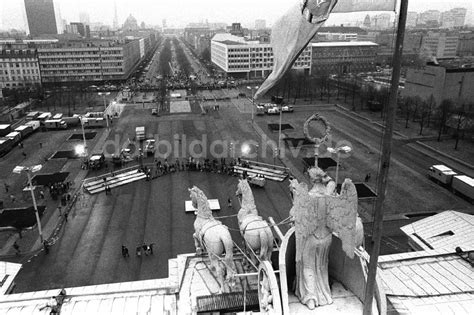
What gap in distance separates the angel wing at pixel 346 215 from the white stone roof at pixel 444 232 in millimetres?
9489

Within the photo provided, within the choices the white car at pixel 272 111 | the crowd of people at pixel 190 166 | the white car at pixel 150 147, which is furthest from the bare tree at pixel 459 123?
the white car at pixel 150 147

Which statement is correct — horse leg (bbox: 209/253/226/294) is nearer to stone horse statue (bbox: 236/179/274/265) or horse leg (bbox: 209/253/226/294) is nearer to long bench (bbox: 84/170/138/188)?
stone horse statue (bbox: 236/179/274/265)

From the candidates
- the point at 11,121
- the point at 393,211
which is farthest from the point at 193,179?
the point at 11,121

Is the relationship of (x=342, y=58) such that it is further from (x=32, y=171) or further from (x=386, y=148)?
(x=386, y=148)

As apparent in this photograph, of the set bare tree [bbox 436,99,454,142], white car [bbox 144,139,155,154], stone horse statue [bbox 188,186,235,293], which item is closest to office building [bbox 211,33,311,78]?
bare tree [bbox 436,99,454,142]

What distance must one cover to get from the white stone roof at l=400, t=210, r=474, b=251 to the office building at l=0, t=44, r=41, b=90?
8500 centimetres

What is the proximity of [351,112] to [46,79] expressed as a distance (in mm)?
71562

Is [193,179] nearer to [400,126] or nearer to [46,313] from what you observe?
[46,313]

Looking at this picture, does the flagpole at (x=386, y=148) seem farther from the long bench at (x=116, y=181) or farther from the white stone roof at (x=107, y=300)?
the long bench at (x=116, y=181)

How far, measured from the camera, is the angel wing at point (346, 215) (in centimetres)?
1089

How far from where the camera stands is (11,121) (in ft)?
193

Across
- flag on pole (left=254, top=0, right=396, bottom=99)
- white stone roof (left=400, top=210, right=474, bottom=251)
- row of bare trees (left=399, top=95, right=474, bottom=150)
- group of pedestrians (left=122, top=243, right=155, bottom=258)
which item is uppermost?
flag on pole (left=254, top=0, right=396, bottom=99)

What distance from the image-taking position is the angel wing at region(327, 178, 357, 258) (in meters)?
10.9

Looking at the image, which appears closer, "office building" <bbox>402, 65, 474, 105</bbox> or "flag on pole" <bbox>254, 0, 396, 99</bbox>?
"flag on pole" <bbox>254, 0, 396, 99</bbox>
